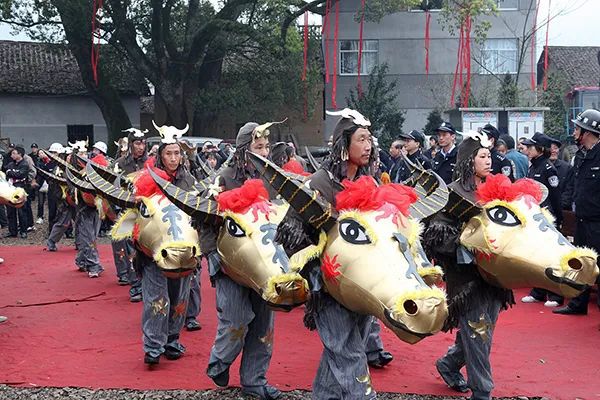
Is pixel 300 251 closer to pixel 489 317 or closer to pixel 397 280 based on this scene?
pixel 397 280

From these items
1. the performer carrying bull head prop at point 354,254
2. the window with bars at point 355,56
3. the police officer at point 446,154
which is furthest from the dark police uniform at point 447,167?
the window with bars at point 355,56

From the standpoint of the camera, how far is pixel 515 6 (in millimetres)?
29812

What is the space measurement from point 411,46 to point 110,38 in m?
10.8

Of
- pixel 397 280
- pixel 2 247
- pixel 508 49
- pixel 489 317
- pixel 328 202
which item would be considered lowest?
pixel 2 247

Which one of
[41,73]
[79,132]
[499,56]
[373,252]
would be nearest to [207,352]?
[373,252]

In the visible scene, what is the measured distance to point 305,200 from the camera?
171 inches

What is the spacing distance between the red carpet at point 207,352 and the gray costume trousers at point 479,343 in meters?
0.60

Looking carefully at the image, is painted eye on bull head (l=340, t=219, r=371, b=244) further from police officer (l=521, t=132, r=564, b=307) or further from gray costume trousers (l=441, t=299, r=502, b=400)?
police officer (l=521, t=132, r=564, b=307)

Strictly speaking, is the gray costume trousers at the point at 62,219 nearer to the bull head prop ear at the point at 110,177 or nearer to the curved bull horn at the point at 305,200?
the bull head prop ear at the point at 110,177

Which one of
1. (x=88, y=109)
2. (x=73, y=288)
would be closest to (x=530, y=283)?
(x=73, y=288)

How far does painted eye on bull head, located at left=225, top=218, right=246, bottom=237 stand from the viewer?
211 inches

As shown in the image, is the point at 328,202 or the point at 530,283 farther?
the point at 530,283

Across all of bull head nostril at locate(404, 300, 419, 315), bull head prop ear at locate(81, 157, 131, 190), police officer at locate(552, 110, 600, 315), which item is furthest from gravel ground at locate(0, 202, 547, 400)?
police officer at locate(552, 110, 600, 315)

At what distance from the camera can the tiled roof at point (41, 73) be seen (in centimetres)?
3133
